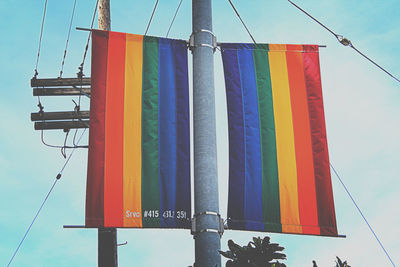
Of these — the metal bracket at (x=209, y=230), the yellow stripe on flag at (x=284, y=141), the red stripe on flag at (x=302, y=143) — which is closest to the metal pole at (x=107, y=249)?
the metal bracket at (x=209, y=230)

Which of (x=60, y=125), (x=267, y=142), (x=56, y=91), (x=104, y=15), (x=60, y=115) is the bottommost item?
(x=267, y=142)

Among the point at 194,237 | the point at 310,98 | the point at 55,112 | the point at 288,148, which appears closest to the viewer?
the point at 194,237

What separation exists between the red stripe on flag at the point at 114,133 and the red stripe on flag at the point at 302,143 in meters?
2.19

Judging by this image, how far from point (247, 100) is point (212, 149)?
1050 mm

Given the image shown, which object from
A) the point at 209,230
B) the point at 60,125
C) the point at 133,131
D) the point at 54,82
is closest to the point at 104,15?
the point at 54,82

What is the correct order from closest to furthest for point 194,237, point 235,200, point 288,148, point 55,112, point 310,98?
point 194,237, point 235,200, point 288,148, point 310,98, point 55,112

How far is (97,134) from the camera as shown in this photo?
6484 millimetres

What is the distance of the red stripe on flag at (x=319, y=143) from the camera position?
6.72m

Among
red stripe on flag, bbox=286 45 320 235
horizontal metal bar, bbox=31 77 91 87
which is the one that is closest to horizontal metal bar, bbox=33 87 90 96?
horizontal metal bar, bbox=31 77 91 87

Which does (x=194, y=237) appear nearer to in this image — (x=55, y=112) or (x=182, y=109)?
(x=182, y=109)

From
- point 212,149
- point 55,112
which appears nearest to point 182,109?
point 212,149

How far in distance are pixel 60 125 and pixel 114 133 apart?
19.4 feet

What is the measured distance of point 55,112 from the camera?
1211 cm

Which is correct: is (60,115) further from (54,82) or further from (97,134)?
(97,134)
